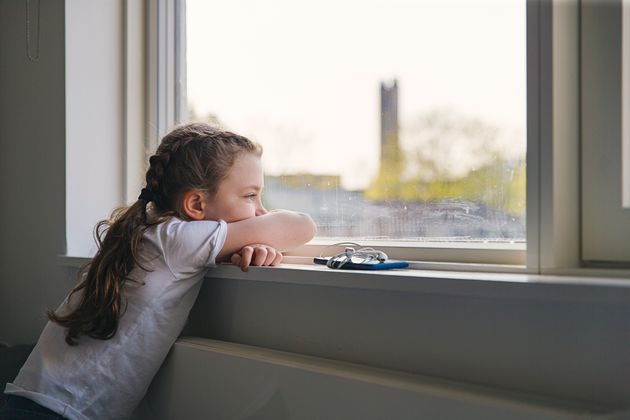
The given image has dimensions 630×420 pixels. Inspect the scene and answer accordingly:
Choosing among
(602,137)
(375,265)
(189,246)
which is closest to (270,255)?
(189,246)

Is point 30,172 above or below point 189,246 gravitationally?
above

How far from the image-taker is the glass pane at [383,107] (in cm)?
113

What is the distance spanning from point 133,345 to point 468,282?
0.64 meters

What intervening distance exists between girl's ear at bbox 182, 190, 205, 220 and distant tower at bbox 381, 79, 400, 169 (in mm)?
350

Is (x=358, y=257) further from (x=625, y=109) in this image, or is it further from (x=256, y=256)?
(x=625, y=109)

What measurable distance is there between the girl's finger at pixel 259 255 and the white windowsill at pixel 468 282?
0.04m

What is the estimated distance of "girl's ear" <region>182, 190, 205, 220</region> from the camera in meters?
1.33

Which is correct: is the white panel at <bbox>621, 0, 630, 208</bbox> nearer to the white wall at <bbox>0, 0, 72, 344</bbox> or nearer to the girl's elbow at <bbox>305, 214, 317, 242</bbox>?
the girl's elbow at <bbox>305, 214, 317, 242</bbox>

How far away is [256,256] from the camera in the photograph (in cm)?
126

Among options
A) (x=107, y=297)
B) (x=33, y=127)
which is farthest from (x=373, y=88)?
(x=33, y=127)

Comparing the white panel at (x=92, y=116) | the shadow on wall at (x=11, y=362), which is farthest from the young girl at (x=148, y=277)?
the white panel at (x=92, y=116)

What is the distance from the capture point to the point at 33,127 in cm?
180

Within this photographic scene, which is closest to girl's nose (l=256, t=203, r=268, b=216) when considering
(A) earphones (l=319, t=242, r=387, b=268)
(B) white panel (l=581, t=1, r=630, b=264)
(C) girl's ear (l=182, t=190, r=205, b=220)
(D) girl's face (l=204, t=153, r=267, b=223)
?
(D) girl's face (l=204, t=153, r=267, b=223)

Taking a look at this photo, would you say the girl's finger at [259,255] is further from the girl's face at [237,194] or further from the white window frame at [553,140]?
the white window frame at [553,140]
